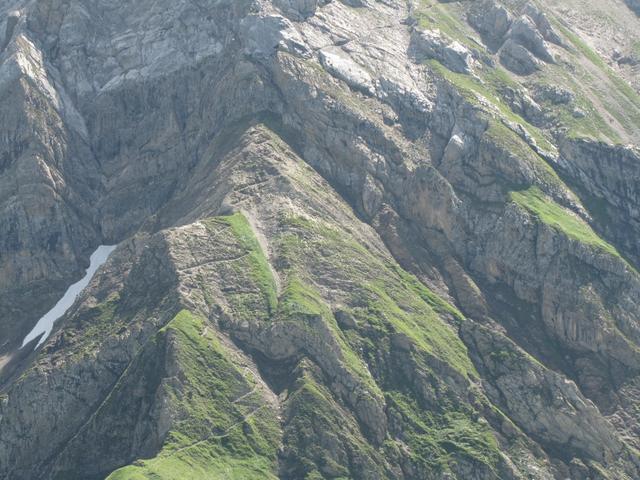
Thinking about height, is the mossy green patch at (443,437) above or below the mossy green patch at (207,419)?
above

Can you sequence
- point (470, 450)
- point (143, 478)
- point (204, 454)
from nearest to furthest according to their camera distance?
point (143, 478), point (204, 454), point (470, 450)

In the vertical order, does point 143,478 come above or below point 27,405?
above

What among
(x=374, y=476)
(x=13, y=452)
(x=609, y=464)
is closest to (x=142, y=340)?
(x=13, y=452)

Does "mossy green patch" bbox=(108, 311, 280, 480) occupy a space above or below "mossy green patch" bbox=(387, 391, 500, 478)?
below

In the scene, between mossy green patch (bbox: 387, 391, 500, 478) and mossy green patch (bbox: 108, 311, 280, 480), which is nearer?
mossy green patch (bbox: 108, 311, 280, 480)

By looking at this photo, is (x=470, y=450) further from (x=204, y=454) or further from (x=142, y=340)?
(x=142, y=340)

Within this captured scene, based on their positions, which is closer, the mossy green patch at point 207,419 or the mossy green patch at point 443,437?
the mossy green patch at point 207,419

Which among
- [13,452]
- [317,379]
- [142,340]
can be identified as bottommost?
[13,452]

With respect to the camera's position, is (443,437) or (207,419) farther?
(443,437)

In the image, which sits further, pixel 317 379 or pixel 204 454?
pixel 317 379

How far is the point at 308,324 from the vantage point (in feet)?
654

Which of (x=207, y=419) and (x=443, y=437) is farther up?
(x=443, y=437)

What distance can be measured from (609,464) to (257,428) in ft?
202

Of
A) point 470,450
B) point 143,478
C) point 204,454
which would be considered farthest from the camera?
point 470,450
